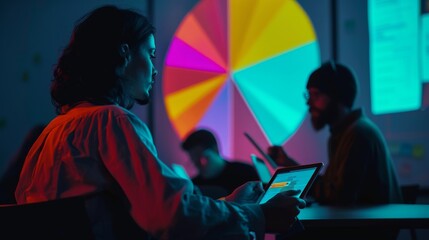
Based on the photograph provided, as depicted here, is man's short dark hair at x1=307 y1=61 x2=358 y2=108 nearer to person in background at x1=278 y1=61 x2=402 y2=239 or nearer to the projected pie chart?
person in background at x1=278 y1=61 x2=402 y2=239

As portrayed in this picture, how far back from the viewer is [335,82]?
9.86ft

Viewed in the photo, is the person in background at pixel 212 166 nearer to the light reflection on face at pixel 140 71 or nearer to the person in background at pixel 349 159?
the person in background at pixel 349 159

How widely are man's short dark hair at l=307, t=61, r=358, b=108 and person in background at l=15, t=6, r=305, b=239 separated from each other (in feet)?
5.16

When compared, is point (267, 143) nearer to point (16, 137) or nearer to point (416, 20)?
point (416, 20)

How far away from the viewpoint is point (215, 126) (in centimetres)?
480

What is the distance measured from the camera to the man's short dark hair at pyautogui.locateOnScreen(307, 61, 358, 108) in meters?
2.99

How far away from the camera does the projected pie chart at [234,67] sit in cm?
453

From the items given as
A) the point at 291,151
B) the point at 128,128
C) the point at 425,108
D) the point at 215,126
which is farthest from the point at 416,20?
the point at 128,128

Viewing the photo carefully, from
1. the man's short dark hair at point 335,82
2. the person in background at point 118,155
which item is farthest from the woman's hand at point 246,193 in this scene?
the man's short dark hair at point 335,82

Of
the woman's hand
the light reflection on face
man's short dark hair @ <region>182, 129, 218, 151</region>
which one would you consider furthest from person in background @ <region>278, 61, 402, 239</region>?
man's short dark hair @ <region>182, 129, 218, 151</region>

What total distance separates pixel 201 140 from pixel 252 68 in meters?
0.72

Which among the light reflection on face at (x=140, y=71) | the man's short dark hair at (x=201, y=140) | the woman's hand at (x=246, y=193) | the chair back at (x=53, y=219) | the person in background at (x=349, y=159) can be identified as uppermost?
the light reflection on face at (x=140, y=71)

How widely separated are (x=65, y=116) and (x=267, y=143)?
10.7 feet

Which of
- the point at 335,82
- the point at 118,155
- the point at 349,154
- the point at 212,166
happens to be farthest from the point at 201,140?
the point at 118,155
